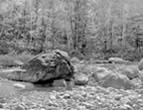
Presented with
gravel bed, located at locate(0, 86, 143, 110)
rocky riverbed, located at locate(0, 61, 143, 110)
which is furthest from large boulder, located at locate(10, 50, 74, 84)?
gravel bed, located at locate(0, 86, 143, 110)

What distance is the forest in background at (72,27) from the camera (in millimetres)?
19312

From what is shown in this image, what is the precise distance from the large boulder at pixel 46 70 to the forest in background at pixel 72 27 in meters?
10.0

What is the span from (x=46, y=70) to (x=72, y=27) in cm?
1259

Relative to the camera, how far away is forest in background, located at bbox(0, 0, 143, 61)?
1931cm

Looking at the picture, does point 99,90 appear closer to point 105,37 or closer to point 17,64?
point 17,64

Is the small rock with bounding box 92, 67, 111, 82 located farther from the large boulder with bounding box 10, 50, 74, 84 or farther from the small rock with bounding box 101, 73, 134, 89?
the large boulder with bounding box 10, 50, 74, 84

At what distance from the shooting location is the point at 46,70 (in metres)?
7.91

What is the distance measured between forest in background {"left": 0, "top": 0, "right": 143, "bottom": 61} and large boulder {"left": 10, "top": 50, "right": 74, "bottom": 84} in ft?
32.9

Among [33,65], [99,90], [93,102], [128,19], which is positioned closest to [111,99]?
[93,102]

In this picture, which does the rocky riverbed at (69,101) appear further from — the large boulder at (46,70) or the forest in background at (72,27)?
the forest in background at (72,27)

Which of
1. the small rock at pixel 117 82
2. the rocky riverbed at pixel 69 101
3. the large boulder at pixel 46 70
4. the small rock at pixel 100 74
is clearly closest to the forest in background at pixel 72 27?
the small rock at pixel 100 74

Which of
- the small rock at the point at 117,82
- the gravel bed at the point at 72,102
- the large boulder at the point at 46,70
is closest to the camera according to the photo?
the gravel bed at the point at 72,102

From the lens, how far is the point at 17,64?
1178 cm

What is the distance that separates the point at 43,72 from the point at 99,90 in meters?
1.98
